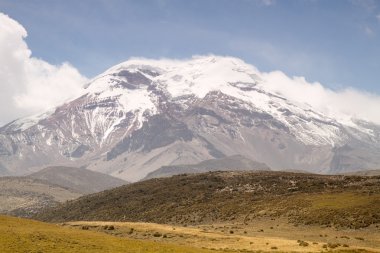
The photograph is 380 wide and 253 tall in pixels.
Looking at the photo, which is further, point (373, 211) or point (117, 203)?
point (117, 203)

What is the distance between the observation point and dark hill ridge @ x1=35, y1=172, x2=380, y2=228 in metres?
102

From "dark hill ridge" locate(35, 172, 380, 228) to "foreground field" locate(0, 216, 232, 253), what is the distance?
Answer: 157 ft

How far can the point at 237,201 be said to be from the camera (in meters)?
130

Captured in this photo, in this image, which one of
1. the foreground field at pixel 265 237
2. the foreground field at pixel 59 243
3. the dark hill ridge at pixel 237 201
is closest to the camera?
the foreground field at pixel 59 243

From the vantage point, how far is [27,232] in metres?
57.7

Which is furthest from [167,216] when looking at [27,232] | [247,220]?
[27,232]

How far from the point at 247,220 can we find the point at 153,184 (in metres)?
82.7

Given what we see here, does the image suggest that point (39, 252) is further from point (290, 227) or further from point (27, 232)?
point (290, 227)

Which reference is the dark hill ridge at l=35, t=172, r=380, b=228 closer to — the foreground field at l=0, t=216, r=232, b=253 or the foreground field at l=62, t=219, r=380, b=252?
the foreground field at l=62, t=219, r=380, b=252

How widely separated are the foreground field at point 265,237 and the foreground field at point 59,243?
41.0ft

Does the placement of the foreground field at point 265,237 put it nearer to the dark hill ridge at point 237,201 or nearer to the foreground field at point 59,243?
the dark hill ridge at point 237,201

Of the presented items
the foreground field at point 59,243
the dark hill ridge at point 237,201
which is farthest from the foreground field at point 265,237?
the foreground field at point 59,243

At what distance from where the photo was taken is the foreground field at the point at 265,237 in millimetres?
65250

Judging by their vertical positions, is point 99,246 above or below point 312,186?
below
